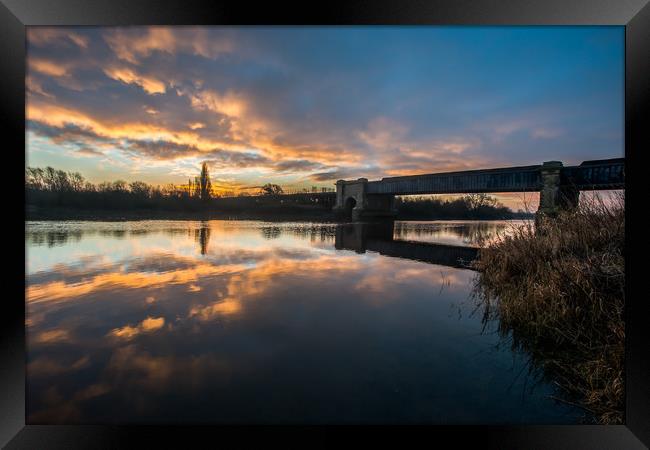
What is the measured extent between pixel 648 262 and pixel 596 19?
2.41m

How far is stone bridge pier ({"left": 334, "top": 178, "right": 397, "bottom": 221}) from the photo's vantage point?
46.3 m

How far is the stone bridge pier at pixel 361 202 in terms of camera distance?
152 ft

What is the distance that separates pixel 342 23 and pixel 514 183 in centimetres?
2956

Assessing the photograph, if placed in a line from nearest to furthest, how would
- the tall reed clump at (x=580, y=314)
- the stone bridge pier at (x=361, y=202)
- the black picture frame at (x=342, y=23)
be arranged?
the black picture frame at (x=342, y=23) → the tall reed clump at (x=580, y=314) → the stone bridge pier at (x=361, y=202)

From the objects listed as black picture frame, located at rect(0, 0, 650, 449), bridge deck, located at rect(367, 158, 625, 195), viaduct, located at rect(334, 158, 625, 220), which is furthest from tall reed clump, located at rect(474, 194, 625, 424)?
bridge deck, located at rect(367, 158, 625, 195)

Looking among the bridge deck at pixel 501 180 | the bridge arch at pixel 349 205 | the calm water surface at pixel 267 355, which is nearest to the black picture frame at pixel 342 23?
the calm water surface at pixel 267 355

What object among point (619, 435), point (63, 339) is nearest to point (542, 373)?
point (619, 435)

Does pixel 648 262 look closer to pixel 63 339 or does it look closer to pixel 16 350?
pixel 16 350

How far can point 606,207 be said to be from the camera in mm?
5551

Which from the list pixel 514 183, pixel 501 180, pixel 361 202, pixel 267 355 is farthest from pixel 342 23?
pixel 361 202

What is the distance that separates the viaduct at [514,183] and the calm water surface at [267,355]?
24.7ft

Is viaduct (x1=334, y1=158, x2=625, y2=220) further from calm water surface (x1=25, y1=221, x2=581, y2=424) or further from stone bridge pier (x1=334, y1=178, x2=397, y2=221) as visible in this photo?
calm water surface (x1=25, y1=221, x2=581, y2=424)

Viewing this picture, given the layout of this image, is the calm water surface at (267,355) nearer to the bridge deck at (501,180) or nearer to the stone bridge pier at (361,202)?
the bridge deck at (501,180)

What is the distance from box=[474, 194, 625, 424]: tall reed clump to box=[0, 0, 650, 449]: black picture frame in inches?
A: 23.5
